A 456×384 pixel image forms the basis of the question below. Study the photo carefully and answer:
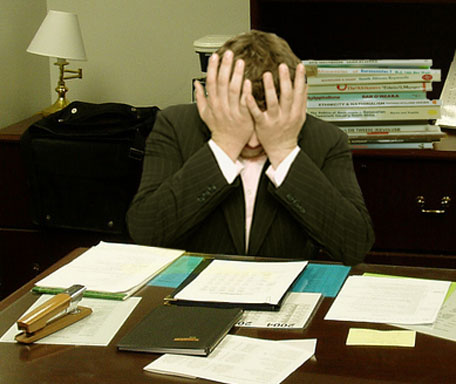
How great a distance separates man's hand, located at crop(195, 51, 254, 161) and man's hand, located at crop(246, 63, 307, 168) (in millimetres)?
21

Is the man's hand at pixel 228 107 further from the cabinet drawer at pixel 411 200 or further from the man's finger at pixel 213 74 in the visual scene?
the cabinet drawer at pixel 411 200

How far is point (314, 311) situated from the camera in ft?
4.74

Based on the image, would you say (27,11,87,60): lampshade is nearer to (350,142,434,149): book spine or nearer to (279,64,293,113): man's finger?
(350,142,434,149): book spine

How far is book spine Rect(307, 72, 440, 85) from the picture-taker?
2.63 metres

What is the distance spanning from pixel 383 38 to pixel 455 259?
0.88 metres

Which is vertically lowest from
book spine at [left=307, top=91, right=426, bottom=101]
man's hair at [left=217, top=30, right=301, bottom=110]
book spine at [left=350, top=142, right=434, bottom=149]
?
book spine at [left=350, top=142, right=434, bottom=149]

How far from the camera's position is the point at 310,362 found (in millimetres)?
1243

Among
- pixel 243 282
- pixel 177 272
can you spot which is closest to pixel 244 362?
pixel 243 282

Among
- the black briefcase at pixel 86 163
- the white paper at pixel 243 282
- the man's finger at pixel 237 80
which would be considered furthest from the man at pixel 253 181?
the black briefcase at pixel 86 163

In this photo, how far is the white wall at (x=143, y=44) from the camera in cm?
322

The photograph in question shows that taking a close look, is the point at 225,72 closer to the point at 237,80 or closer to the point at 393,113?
the point at 237,80

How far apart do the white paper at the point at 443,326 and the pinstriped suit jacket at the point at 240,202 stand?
34 centimetres

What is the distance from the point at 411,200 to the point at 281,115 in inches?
43.5

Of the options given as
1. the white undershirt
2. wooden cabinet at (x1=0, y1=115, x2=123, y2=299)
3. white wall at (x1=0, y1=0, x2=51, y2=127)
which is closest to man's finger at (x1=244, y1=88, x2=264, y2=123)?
the white undershirt
